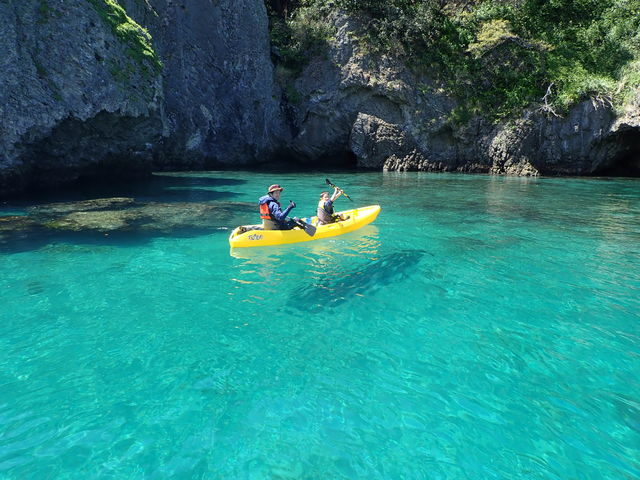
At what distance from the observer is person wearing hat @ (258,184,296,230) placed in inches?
386

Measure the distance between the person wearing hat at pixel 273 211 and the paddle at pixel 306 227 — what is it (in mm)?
288

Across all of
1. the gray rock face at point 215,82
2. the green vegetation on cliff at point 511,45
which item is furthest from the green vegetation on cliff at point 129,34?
the green vegetation on cliff at point 511,45

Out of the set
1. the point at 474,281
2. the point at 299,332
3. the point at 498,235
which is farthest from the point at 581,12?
the point at 299,332

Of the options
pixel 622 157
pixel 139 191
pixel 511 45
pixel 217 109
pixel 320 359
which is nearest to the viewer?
pixel 320 359

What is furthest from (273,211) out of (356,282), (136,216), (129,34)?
(129,34)

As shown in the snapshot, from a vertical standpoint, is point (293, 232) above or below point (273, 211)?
below

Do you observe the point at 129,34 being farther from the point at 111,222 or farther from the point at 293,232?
the point at 293,232

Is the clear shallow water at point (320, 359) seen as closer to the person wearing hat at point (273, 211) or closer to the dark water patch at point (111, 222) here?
the dark water patch at point (111, 222)

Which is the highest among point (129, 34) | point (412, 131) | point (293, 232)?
point (129, 34)

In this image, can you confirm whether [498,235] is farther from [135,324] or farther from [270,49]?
[270,49]

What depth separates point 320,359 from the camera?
512cm

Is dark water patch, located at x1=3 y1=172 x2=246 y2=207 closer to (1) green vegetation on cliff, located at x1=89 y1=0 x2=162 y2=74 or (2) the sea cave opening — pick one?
(1) green vegetation on cliff, located at x1=89 y1=0 x2=162 y2=74

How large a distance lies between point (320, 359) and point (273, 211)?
5249 millimetres

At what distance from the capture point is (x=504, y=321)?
6094 millimetres
